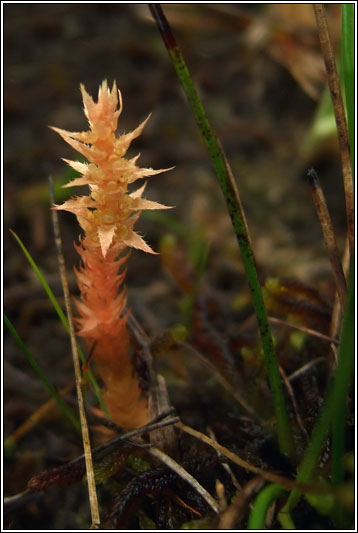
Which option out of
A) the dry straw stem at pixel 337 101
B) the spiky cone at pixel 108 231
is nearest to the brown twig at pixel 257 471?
the spiky cone at pixel 108 231

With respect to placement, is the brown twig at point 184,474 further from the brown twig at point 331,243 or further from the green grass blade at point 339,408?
the brown twig at point 331,243

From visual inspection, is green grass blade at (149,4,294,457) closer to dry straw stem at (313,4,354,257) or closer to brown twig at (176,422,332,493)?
brown twig at (176,422,332,493)

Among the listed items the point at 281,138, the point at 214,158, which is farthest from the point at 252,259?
the point at 281,138

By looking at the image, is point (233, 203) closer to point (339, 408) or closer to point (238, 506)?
point (339, 408)

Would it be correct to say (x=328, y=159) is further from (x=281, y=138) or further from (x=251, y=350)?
(x=251, y=350)

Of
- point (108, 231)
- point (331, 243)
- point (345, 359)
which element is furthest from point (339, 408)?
point (108, 231)

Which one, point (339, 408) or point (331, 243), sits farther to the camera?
point (331, 243)

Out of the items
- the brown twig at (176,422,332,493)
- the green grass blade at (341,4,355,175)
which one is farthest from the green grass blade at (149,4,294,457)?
the green grass blade at (341,4,355,175)

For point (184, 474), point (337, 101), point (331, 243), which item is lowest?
point (184, 474)
